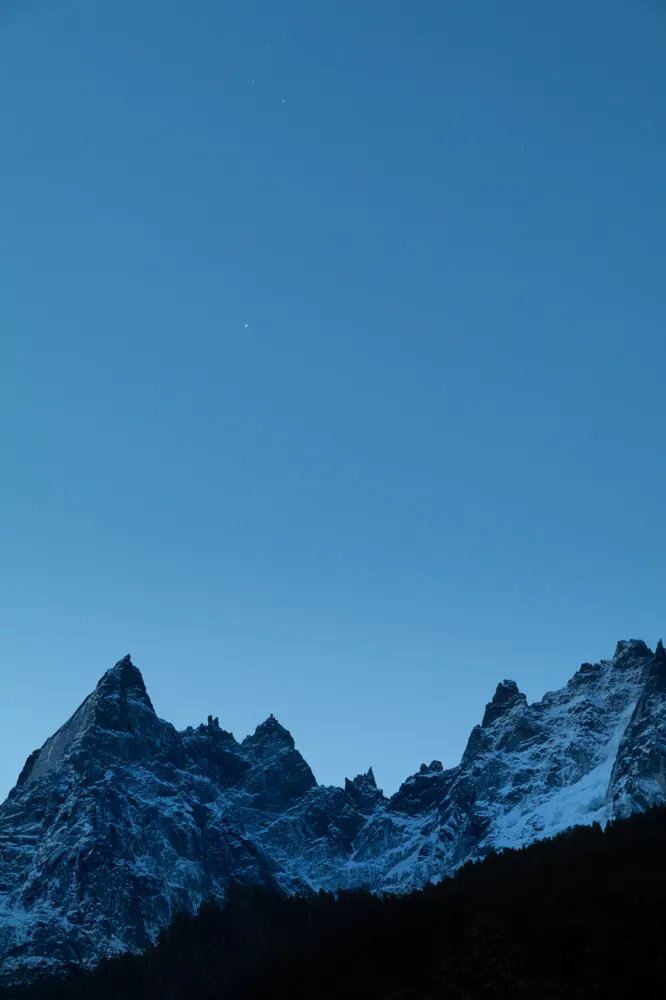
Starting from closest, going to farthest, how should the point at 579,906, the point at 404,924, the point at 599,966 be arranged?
1. the point at 599,966
2. the point at 579,906
3. the point at 404,924

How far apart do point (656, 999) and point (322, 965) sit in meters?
94.5

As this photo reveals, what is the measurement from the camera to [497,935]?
126 meters

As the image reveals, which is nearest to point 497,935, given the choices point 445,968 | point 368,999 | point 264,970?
point 445,968

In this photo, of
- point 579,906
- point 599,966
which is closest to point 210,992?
point 579,906

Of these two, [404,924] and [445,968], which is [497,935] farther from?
[404,924]

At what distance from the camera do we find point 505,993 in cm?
11256

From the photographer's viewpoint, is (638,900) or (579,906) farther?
(579,906)

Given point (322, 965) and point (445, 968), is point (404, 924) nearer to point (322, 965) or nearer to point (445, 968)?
point (322, 965)

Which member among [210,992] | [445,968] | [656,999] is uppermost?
[210,992]

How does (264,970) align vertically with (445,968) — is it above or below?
above

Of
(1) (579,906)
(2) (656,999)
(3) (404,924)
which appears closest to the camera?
(2) (656,999)

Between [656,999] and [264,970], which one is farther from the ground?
[264,970]

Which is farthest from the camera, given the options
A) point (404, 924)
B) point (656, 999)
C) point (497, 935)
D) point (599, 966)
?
point (404, 924)

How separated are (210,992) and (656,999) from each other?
111661mm
